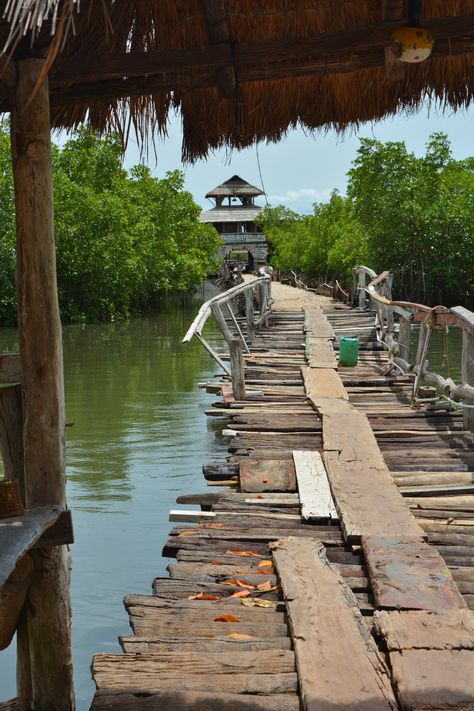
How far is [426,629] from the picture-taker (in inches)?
145

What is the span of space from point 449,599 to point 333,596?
19.1 inches

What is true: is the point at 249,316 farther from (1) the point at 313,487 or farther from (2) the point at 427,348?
(1) the point at 313,487

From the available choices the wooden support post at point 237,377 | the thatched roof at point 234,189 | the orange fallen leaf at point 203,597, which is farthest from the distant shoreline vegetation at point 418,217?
the thatched roof at point 234,189

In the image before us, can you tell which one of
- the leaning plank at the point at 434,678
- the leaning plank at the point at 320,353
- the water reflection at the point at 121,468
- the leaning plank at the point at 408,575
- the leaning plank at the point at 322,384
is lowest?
the water reflection at the point at 121,468

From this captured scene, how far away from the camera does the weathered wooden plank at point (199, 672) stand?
10.8 ft

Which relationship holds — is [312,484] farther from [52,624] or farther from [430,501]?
[52,624]

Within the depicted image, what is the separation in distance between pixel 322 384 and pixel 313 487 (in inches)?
175

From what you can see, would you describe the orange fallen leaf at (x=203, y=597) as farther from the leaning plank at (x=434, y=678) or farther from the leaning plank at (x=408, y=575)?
the leaning plank at (x=434, y=678)

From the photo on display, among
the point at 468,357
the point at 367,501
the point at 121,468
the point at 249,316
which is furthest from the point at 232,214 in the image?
the point at 367,501

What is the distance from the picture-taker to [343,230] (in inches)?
1730

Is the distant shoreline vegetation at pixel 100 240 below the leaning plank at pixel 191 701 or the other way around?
the other way around

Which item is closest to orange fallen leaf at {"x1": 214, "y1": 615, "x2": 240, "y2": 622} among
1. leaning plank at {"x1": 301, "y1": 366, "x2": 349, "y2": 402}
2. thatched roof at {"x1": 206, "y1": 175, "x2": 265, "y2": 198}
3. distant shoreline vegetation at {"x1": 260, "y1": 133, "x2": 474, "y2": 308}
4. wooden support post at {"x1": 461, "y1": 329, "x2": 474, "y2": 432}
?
wooden support post at {"x1": 461, "y1": 329, "x2": 474, "y2": 432}

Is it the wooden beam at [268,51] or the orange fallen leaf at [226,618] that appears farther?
the wooden beam at [268,51]

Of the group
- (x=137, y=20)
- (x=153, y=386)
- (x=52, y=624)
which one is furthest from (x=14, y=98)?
(x=153, y=386)
